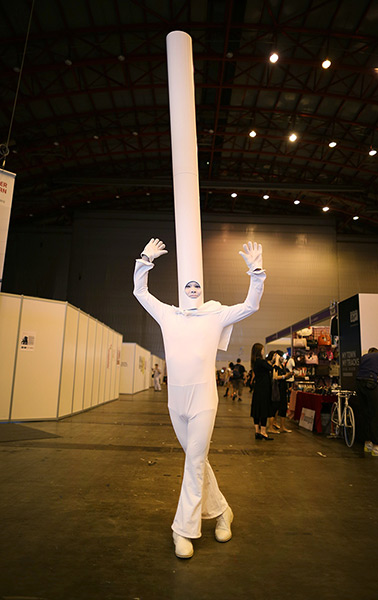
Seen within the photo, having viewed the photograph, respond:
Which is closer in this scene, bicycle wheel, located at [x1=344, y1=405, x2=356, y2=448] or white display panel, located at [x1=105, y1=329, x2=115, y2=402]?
bicycle wheel, located at [x1=344, y1=405, x2=356, y2=448]

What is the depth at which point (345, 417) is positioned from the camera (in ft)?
24.1

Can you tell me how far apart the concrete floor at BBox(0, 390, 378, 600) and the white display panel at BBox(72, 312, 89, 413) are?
3.62m

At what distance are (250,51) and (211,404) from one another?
50.6 feet

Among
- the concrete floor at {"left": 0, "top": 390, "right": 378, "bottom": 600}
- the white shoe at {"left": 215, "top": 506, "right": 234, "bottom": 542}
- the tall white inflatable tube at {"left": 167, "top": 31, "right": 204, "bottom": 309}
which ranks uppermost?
the tall white inflatable tube at {"left": 167, "top": 31, "right": 204, "bottom": 309}

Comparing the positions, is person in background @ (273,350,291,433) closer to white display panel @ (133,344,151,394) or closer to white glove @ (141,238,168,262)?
white glove @ (141,238,168,262)

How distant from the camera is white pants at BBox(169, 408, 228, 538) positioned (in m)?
2.71

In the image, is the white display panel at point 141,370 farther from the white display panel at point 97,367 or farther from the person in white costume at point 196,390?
the person in white costume at point 196,390

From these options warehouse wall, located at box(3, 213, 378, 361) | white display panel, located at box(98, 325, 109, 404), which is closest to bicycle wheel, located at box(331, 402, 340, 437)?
white display panel, located at box(98, 325, 109, 404)

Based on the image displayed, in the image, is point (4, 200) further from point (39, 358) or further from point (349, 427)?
point (349, 427)

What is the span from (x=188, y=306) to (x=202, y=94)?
1713 centimetres

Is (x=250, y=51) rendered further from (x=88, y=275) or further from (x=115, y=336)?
(x=88, y=275)

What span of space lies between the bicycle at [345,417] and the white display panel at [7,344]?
625 centimetres

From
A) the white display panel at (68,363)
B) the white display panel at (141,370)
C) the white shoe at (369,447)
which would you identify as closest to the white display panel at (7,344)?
the white display panel at (68,363)

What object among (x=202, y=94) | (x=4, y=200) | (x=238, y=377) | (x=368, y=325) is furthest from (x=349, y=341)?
(x=202, y=94)
